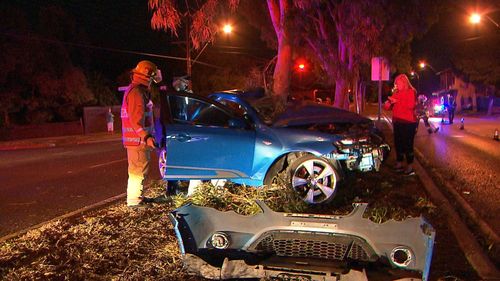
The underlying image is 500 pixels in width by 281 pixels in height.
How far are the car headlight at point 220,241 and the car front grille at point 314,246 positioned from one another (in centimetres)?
25

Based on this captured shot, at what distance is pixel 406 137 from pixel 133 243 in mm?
5880

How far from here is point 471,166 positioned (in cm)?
1105

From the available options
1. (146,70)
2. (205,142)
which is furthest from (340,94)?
(146,70)

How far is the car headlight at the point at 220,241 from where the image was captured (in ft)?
14.8

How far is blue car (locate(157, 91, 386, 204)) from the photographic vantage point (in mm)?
6969

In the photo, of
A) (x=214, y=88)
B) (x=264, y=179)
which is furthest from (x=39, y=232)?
(x=214, y=88)

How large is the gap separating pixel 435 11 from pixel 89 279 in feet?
70.2

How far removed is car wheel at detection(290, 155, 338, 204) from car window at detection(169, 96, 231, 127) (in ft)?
3.80

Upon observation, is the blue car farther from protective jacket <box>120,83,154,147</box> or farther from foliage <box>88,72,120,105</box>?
foliage <box>88,72,120,105</box>

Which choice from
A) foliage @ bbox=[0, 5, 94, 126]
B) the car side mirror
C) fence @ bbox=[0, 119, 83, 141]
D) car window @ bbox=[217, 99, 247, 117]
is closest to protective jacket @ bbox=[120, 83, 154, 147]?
the car side mirror

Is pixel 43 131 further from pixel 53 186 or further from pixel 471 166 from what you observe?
pixel 471 166

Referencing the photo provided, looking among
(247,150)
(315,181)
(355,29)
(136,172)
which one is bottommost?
(315,181)

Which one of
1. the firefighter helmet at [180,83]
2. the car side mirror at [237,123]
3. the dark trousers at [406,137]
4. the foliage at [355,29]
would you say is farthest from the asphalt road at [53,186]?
the foliage at [355,29]

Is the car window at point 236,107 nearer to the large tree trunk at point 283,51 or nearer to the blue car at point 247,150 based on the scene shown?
the blue car at point 247,150
